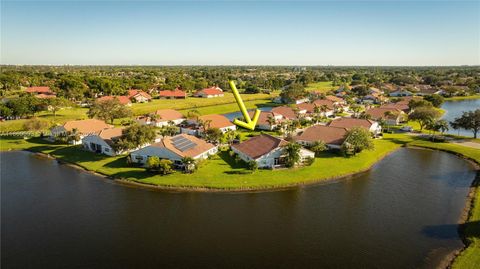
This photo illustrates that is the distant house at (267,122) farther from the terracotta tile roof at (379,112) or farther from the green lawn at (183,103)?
the green lawn at (183,103)

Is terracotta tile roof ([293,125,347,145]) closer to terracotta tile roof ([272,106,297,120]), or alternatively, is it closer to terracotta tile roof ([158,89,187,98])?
terracotta tile roof ([272,106,297,120])

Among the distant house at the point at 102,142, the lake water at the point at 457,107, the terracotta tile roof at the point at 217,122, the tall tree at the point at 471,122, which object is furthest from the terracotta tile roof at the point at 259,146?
the lake water at the point at 457,107

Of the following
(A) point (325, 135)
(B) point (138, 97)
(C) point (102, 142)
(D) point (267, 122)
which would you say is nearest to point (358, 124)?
(A) point (325, 135)

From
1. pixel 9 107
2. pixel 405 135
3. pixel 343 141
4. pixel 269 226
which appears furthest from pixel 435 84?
pixel 9 107

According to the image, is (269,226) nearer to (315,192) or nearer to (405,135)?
(315,192)

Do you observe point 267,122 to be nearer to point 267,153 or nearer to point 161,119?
point 161,119

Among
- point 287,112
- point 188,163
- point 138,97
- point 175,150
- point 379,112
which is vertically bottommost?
point 188,163

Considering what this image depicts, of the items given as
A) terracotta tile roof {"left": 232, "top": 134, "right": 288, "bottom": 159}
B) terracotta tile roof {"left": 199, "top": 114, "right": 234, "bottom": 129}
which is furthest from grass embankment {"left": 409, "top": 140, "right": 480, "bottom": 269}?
terracotta tile roof {"left": 199, "top": 114, "right": 234, "bottom": 129}

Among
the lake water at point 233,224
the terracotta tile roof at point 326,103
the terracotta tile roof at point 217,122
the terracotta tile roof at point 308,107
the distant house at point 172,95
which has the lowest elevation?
the lake water at point 233,224
